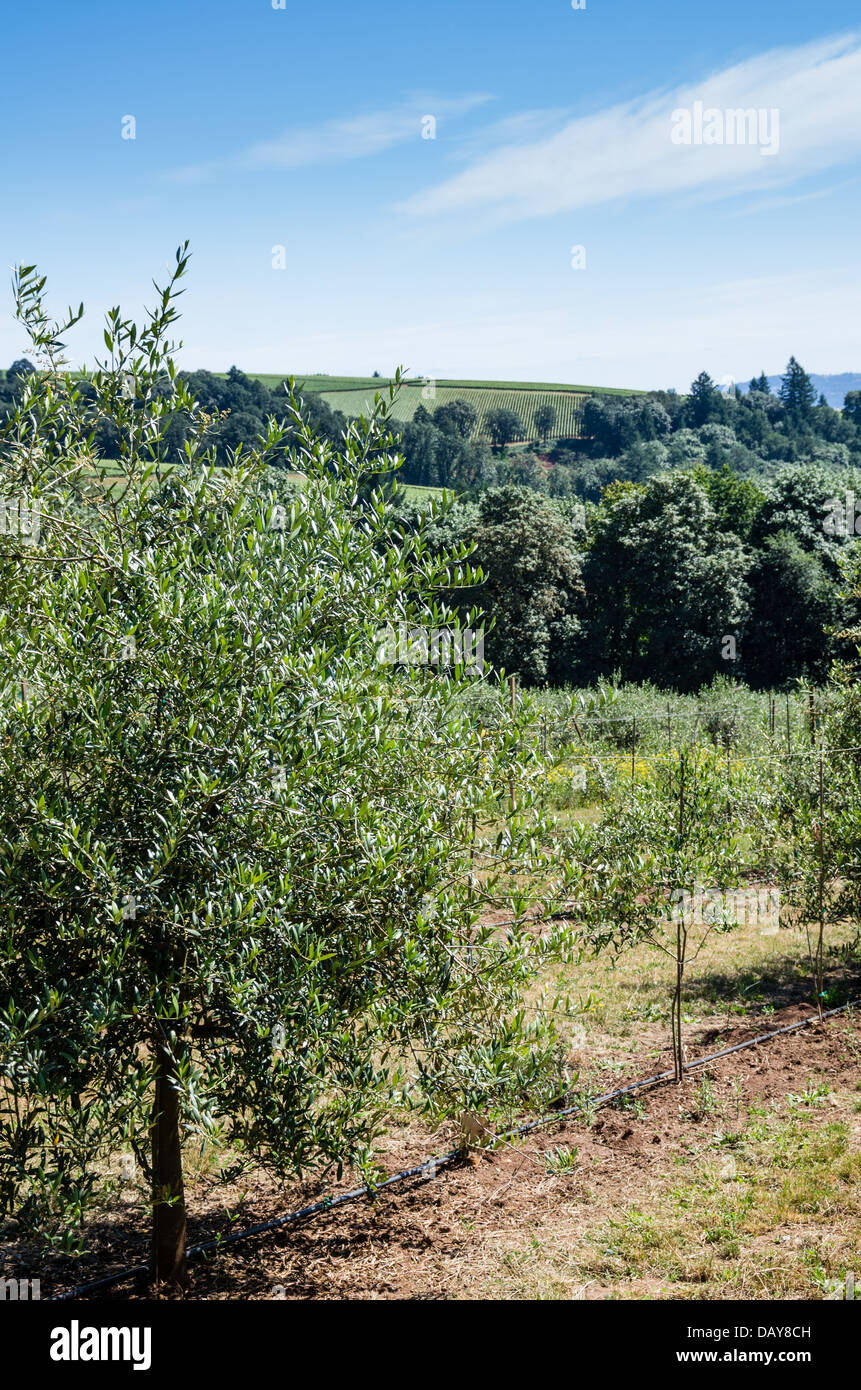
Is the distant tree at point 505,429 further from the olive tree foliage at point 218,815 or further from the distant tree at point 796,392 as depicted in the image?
the olive tree foliage at point 218,815

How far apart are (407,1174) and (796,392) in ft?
429

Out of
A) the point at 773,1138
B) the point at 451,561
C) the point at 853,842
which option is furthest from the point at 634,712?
the point at 451,561

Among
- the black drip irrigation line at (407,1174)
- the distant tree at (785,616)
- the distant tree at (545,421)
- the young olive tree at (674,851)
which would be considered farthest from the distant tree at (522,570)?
the distant tree at (545,421)

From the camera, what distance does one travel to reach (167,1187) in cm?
529

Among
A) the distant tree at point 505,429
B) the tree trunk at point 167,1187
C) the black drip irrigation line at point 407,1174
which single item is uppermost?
the distant tree at point 505,429

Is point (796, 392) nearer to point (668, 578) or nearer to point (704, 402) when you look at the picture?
point (704, 402)

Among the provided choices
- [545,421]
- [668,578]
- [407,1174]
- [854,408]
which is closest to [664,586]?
[668,578]

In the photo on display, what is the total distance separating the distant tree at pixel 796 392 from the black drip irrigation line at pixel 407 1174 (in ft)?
399

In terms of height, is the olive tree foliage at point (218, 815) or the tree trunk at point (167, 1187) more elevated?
the olive tree foliage at point (218, 815)

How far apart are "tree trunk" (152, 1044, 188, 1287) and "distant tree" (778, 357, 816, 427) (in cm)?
12692

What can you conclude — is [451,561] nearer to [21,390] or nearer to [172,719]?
[172,719]

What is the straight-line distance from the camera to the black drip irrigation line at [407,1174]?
6.62 meters

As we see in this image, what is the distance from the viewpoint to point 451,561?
18.8 feet

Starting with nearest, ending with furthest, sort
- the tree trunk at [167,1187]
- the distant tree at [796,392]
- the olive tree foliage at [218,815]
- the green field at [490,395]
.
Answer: the olive tree foliage at [218,815] → the tree trunk at [167,1187] → the green field at [490,395] → the distant tree at [796,392]
